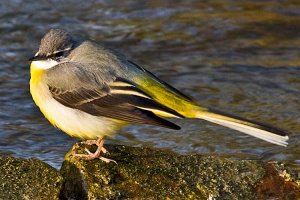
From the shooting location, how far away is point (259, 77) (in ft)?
36.3

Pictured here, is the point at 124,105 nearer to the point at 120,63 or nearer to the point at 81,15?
the point at 120,63

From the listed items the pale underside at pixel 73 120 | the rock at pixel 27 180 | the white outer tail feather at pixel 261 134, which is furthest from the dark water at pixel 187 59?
the white outer tail feather at pixel 261 134

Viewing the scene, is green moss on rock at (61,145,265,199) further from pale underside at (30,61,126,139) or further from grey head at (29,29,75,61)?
grey head at (29,29,75,61)

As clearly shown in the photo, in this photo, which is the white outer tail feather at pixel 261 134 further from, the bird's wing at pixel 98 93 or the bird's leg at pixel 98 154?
the bird's leg at pixel 98 154

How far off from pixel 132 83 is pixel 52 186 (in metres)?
1.20

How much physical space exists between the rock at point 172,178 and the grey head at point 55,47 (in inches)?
39.4

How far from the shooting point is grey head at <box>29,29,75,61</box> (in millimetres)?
7336

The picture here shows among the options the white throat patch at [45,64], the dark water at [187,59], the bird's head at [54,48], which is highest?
the bird's head at [54,48]

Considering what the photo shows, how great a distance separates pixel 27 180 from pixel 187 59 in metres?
5.60

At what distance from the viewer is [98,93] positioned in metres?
7.11

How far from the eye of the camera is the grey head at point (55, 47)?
7336mm

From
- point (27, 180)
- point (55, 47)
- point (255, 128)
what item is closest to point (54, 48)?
point (55, 47)

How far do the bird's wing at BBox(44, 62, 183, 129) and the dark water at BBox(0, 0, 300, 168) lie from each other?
1544mm

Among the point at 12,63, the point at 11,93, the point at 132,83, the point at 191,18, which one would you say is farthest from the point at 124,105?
the point at 191,18
